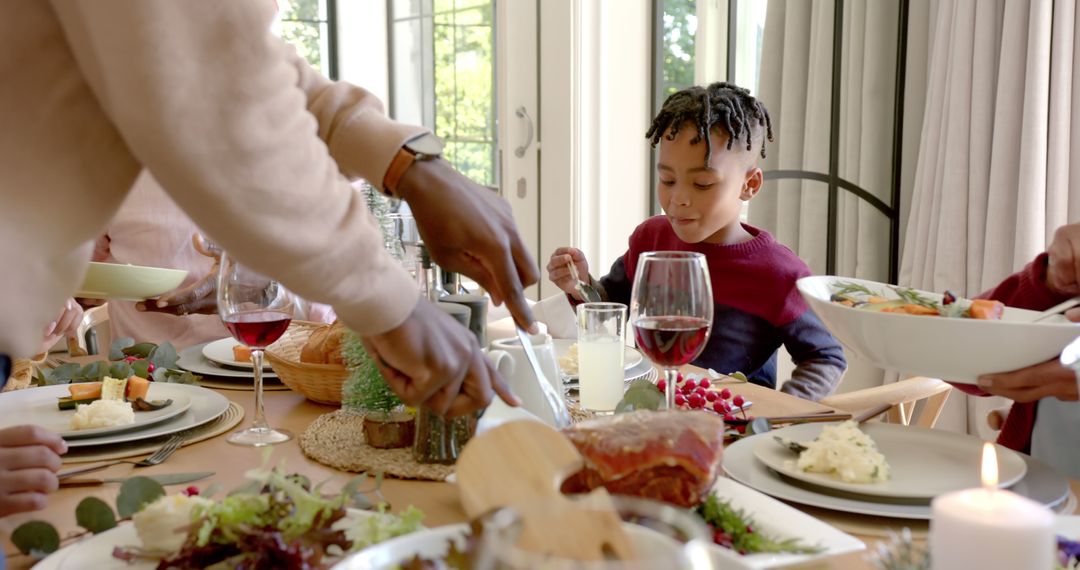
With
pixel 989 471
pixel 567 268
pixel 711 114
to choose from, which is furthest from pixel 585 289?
pixel 989 471

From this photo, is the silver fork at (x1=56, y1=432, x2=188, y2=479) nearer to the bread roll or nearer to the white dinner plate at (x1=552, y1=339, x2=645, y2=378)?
the bread roll

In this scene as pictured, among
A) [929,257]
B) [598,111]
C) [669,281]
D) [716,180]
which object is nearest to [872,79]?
[929,257]

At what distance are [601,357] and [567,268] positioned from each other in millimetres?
914

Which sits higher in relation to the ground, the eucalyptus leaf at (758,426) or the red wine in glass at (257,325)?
the red wine in glass at (257,325)

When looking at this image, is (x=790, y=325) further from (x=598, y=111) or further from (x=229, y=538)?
(x=598, y=111)

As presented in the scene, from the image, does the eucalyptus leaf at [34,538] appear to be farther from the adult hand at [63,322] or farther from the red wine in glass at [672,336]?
the adult hand at [63,322]

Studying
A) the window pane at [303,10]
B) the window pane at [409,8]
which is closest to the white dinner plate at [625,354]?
the window pane at [409,8]

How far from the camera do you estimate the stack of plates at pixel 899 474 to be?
88 centimetres

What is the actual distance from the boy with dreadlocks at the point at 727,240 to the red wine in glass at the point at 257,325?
1.04m

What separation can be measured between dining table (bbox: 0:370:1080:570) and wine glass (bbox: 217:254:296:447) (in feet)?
0.23

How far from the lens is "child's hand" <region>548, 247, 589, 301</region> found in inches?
86.3

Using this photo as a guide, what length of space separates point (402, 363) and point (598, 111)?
2.99 metres

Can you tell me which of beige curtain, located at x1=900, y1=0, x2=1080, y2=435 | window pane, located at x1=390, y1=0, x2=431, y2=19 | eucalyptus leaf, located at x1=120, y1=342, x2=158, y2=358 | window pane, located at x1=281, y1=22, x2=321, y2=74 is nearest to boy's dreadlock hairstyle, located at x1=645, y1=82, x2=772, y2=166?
beige curtain, located at x1=900, y1=0, x2=1080, y2=435

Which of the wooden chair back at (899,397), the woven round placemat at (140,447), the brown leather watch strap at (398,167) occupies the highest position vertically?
the brown leather watch strap at (398,167)
